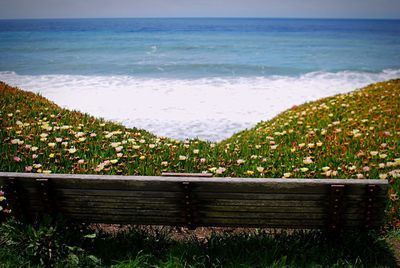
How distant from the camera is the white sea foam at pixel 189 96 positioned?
11414 mm

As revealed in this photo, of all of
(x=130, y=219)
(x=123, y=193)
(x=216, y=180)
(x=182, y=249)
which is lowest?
(x=182, y=249)

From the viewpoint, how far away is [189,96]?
631 inches

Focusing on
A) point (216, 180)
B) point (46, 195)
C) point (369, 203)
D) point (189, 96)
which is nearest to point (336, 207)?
point (369, 203)

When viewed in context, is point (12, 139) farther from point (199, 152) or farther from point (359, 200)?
point (359, 200)

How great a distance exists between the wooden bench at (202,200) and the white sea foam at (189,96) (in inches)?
267

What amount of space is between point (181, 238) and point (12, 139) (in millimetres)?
3802

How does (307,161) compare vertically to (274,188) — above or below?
below

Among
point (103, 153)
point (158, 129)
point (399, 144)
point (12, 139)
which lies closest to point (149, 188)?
point (103, 153)

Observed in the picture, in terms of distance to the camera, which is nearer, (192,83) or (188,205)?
(188,205)

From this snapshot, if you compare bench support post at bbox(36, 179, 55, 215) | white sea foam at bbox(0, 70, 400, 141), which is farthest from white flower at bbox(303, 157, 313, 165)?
white sea foam at bbox(0, 70, 400, 141)

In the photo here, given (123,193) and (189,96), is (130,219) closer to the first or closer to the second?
(123,193)

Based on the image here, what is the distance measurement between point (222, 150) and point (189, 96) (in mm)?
10626

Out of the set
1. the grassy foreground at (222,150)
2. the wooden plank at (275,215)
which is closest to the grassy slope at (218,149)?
the grassy foreground at (222,150)

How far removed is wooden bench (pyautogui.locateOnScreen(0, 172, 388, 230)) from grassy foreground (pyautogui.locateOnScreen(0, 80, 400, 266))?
0.50 m
